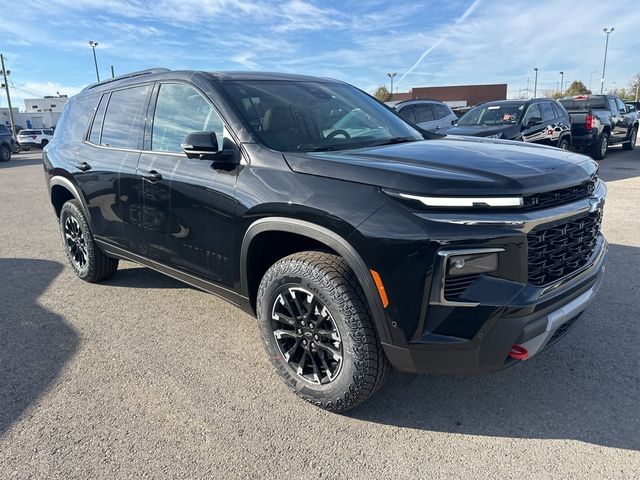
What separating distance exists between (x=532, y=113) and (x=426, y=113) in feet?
7.60

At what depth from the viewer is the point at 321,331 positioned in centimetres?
269

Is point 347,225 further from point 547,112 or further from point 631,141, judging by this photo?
point 631,141

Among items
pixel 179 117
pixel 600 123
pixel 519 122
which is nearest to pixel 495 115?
pixel 519 122

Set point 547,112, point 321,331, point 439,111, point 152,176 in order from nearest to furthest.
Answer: point 321,331
point 152,176
point 547,112
point 439,111

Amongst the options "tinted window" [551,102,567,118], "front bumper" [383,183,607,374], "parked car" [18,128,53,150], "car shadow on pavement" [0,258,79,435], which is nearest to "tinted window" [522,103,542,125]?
"tinted window" [551,102,567,118]

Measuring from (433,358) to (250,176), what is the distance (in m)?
1.46

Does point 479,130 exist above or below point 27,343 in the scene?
above

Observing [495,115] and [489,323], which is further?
[495,115]

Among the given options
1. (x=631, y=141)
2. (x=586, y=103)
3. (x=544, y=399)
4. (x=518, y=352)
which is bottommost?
(x=544, y=399)

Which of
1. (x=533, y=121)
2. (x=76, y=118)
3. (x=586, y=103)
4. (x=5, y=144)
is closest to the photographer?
(x=76, y=118)

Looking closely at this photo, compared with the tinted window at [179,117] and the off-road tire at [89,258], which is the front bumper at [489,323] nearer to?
the tinted window at [179,117]

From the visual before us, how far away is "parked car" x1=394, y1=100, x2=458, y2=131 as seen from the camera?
11055 millimetres

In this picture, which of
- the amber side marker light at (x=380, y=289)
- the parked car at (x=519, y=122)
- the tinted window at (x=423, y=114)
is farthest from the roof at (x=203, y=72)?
the tinted window at (x=423, y=114)

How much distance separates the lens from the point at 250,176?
2.91 meters
